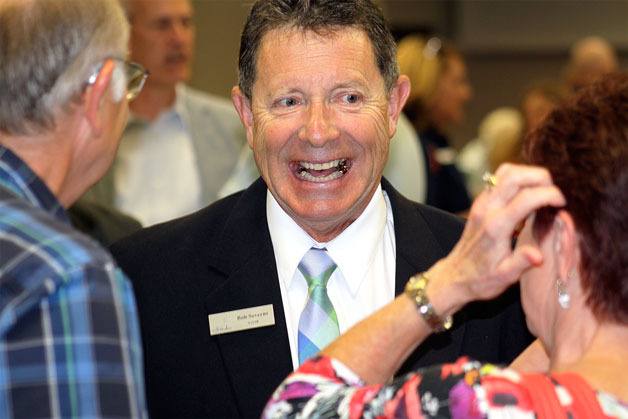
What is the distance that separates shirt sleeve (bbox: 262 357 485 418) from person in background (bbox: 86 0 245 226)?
319 cm

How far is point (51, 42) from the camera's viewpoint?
1.92m

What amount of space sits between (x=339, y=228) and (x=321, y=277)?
160 mm

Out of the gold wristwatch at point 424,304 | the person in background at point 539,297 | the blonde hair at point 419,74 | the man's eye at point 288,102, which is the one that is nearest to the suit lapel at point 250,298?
the man's eye at point 288,102

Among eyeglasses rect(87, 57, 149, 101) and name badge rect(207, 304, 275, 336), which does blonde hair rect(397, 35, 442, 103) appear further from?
eyeglasses rect(87, 57, 149, 101)

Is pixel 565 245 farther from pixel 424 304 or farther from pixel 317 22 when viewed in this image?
pixel 317 22

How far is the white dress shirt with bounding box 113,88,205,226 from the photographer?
17.0ft

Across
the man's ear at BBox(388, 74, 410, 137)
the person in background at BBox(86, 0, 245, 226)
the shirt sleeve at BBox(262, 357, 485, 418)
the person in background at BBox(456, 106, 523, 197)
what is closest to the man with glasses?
the shirt sleeve at BBox(262, 357, 485, 418)

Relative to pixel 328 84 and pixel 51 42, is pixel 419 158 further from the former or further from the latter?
pixel 51 42

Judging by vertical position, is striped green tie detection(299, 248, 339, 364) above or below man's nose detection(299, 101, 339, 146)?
below

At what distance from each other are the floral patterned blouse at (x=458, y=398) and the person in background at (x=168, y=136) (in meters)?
3.25

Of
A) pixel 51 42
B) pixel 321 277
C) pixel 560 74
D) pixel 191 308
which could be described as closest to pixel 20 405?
pixel 51 42

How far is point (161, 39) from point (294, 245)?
9.80 feet

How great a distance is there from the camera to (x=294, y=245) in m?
2.69

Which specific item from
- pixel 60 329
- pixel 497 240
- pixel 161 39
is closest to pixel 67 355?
pixel 60 329
